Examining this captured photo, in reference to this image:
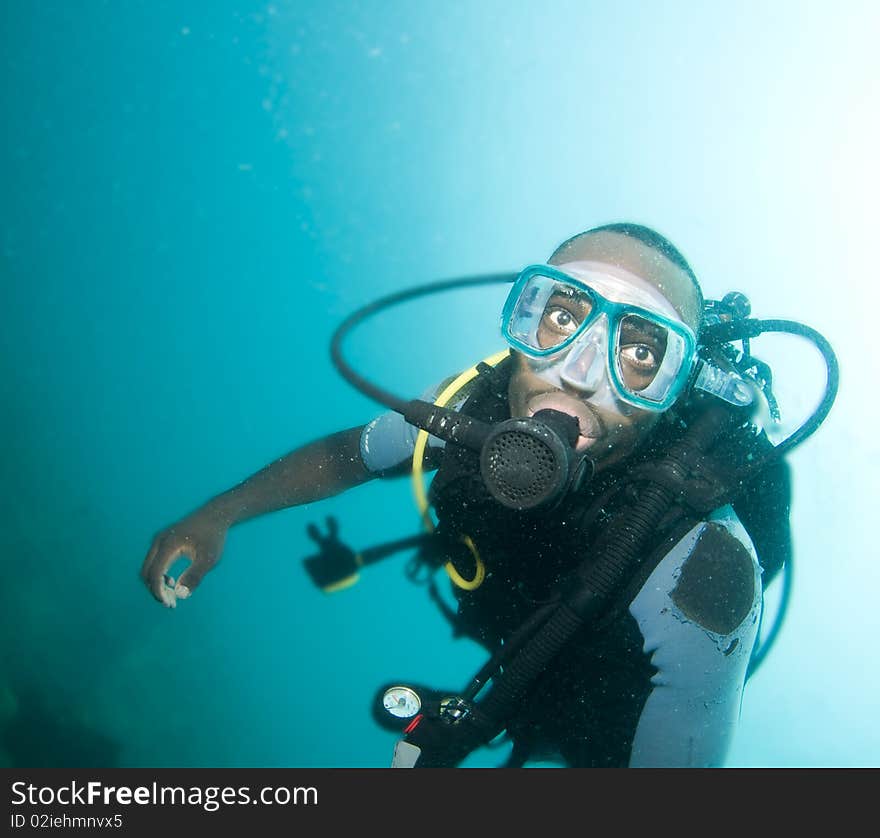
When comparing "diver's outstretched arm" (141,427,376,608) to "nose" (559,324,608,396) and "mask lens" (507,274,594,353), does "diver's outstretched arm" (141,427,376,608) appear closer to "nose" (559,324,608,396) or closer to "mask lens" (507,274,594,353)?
"mask lens" (507,274,594,353)

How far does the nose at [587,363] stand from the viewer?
1948 millimetres

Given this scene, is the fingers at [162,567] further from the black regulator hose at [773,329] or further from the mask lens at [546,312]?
the black regulator hose at [773,329]

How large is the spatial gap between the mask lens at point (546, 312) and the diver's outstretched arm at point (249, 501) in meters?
1.02

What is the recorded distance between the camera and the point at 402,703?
5.76 ft

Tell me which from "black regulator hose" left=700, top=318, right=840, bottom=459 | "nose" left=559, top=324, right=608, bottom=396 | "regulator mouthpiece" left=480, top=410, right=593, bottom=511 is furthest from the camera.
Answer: "black regulator hose" left=700, top=318, right=840, bottom=459

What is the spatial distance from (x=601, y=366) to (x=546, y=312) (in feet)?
1.23

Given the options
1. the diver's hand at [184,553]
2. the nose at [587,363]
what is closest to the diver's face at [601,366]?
the nose at [587,363]

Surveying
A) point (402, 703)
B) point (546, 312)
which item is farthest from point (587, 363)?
point (402, 703)

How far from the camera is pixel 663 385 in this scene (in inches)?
80.0

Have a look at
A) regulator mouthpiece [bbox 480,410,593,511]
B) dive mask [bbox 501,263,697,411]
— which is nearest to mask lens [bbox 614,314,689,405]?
dive mask [bbox 501,263,697,411]

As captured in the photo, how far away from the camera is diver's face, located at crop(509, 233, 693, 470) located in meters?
1.96

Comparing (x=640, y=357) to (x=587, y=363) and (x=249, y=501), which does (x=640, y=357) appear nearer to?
(x=587, y=363)

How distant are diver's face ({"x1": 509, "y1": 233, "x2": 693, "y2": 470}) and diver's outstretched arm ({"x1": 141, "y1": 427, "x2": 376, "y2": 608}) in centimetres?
99

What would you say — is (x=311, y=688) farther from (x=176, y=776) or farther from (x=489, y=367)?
(x=489, y=367)
